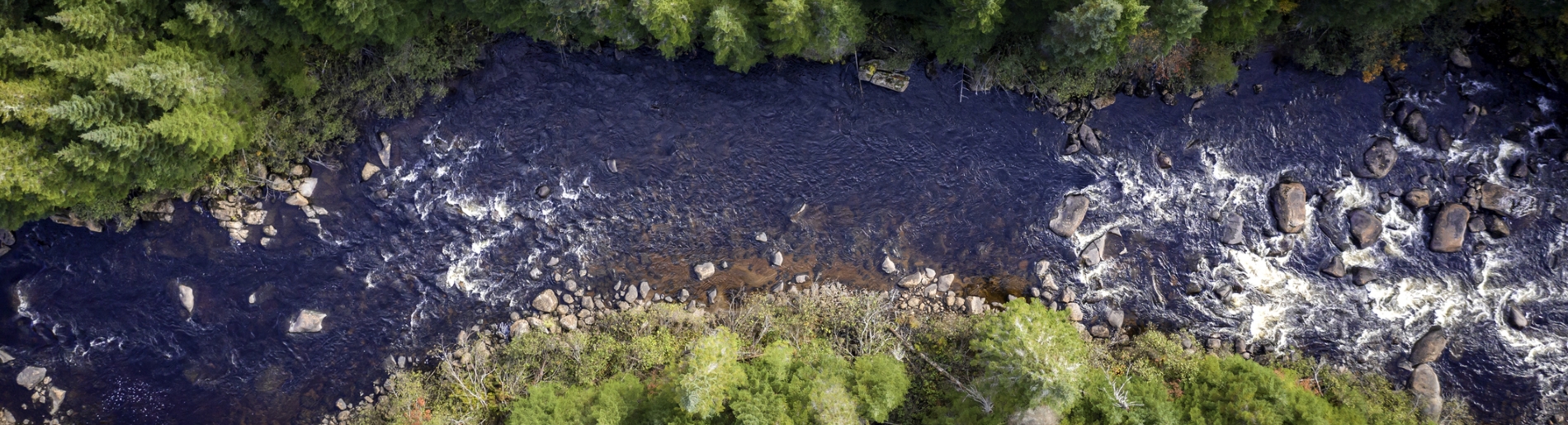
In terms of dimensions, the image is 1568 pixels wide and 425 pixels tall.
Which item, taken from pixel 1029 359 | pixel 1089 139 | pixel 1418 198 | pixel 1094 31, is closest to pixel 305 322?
pixel 1029 359

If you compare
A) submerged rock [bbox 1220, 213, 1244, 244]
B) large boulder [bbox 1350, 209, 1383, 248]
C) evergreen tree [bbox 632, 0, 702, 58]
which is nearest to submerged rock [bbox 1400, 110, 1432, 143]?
large boulder [bbox 1350, 209, 1383, 248]

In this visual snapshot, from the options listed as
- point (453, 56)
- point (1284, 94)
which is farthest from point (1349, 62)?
point (453, 56)

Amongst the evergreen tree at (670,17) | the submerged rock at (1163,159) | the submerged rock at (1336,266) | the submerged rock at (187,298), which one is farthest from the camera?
the submerged rock at (1163,159)

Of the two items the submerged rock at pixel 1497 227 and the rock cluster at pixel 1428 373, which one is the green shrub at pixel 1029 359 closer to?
the rock cluster at pixel 1428 373

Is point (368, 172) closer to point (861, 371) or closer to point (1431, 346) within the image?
point (861, 371)

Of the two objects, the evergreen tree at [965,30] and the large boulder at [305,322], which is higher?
the evergreen tree at [965,30]

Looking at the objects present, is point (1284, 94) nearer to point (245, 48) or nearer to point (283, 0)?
point (283, 0)

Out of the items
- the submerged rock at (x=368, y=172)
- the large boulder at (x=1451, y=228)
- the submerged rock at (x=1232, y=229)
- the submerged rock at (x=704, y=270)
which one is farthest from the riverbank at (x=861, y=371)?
the submerged rock at (x=368, y=172)
